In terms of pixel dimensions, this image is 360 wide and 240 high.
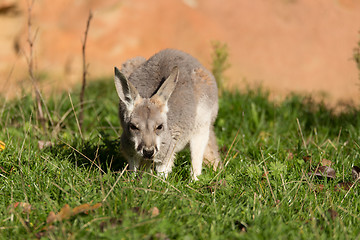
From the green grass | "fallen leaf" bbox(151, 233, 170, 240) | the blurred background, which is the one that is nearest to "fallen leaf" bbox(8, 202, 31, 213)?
the green grass

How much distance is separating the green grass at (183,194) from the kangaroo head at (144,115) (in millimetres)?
270

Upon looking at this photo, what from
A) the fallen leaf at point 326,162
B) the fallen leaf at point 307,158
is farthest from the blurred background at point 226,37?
the fallen leaf at point 326,162

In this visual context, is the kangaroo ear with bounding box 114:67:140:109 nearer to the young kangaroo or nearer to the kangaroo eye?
the young kangaroo

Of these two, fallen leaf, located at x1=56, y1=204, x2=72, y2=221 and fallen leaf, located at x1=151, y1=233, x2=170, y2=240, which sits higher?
fallen leaf, located at x1=151, y1=233, x2=170, y2=240

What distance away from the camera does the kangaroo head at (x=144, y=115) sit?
376 cm

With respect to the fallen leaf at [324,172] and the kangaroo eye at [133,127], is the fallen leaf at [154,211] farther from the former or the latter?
the fallen leaf at [324,172]

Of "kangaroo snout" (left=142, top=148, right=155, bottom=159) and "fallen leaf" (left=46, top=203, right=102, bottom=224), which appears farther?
"kangaroo snout" (left=142, top=148, right=155, bottom=159)

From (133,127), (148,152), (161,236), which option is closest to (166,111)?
(133,127)

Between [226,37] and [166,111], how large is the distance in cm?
606

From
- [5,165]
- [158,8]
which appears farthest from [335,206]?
[158,8]

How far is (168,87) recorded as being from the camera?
4.04 m

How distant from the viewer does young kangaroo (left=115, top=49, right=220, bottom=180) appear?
3875 mm

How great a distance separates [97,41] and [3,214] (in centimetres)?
707

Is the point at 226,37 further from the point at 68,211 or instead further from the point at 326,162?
the point at 68,211
